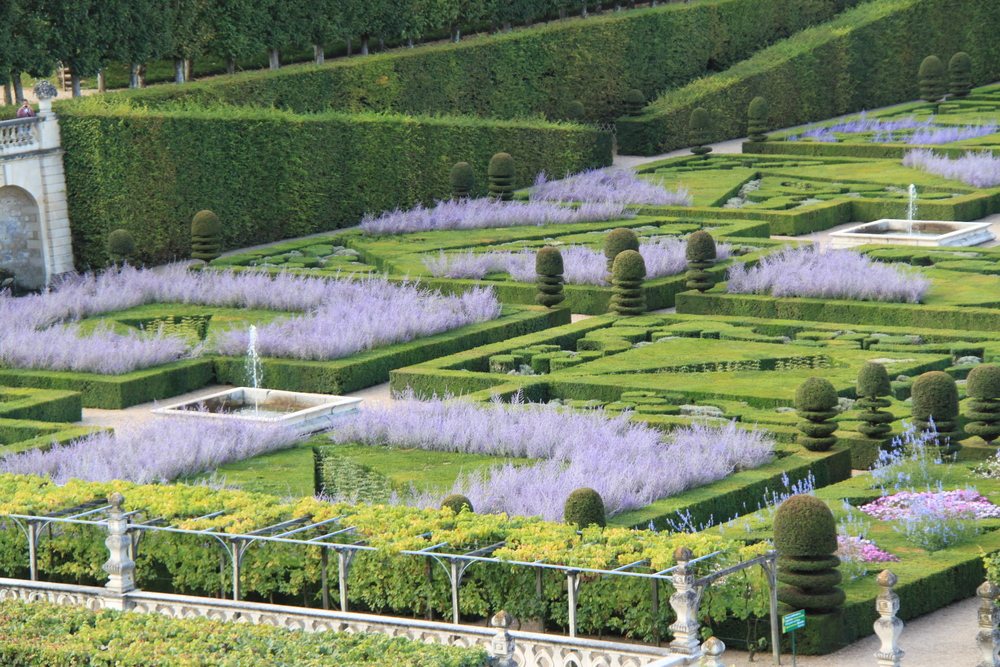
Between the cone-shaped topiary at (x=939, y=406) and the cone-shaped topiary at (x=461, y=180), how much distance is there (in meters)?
19.0

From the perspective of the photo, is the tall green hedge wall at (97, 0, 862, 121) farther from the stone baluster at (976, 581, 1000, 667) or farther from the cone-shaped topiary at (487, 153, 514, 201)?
the stone baluster at (976, 581, 1000, 667)

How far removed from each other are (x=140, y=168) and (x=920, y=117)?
23.6 metres

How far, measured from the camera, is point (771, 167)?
39062 mm

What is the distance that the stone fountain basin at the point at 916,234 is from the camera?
3036cm

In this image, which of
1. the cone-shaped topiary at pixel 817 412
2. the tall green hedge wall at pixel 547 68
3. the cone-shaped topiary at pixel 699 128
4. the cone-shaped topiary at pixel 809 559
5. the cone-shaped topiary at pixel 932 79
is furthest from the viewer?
→ the cone-shaped topiary at pixel 932 79

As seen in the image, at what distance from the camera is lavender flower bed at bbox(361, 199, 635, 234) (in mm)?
33188

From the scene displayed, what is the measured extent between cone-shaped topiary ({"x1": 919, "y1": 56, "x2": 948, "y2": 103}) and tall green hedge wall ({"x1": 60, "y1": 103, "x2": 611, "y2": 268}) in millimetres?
15269

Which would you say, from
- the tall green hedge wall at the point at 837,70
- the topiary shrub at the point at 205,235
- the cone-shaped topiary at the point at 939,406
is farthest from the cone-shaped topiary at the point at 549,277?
the tall green hedge wall at the point at 837,70

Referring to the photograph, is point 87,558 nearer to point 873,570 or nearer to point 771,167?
point 873,570

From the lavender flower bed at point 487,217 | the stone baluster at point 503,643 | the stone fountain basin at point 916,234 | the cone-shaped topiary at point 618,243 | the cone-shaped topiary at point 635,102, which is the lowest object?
the stone baluster at point 503,643

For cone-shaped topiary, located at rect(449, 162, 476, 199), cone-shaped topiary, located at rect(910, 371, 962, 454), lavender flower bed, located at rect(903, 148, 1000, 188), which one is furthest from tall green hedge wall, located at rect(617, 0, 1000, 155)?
cone-shaped topiary, located at rect(910, 371, 962, 454)

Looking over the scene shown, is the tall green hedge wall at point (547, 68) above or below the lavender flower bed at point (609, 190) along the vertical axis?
above

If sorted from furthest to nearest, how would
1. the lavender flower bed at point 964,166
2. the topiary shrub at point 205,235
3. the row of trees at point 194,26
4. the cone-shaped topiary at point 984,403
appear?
the lavender flower bed at point 964,166 → the row of trees at point 194,26 → the topiary shrub at point 205,235 → the cone-shaped topiary at point 984,403

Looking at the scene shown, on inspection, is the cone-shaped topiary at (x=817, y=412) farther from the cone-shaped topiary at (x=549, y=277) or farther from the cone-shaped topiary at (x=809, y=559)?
the cone-shaped topiary at (x=549, y=277)
